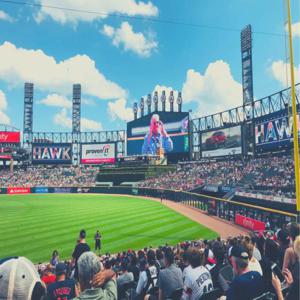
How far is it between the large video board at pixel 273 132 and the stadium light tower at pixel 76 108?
73.3 meters

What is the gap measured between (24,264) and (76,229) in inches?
906

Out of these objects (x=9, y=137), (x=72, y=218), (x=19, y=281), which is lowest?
(x=72, y=218)

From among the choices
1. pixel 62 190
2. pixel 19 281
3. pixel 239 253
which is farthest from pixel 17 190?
pixel 19 281

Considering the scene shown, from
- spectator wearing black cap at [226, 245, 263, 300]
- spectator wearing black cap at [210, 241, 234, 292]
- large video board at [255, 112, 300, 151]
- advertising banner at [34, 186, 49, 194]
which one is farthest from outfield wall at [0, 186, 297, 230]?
advertising banner at [34, 186, 49, 194]

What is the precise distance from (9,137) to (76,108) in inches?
1098

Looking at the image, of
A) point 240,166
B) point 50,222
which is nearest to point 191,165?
point 240,166

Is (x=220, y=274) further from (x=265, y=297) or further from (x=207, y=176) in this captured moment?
(x=207, y=176)

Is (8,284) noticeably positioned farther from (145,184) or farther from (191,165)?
(191,165)

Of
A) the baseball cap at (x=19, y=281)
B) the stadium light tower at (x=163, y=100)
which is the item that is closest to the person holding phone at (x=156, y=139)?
the stadium light tower at (x=163, y=100)

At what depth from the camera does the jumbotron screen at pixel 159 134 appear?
7575 cm

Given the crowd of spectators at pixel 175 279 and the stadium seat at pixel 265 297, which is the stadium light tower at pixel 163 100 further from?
the stadium seat at pixel 265 297

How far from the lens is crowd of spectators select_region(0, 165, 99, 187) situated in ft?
270

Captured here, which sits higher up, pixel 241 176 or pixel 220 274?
pixel 241 176

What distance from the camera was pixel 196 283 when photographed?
4.54 metres
